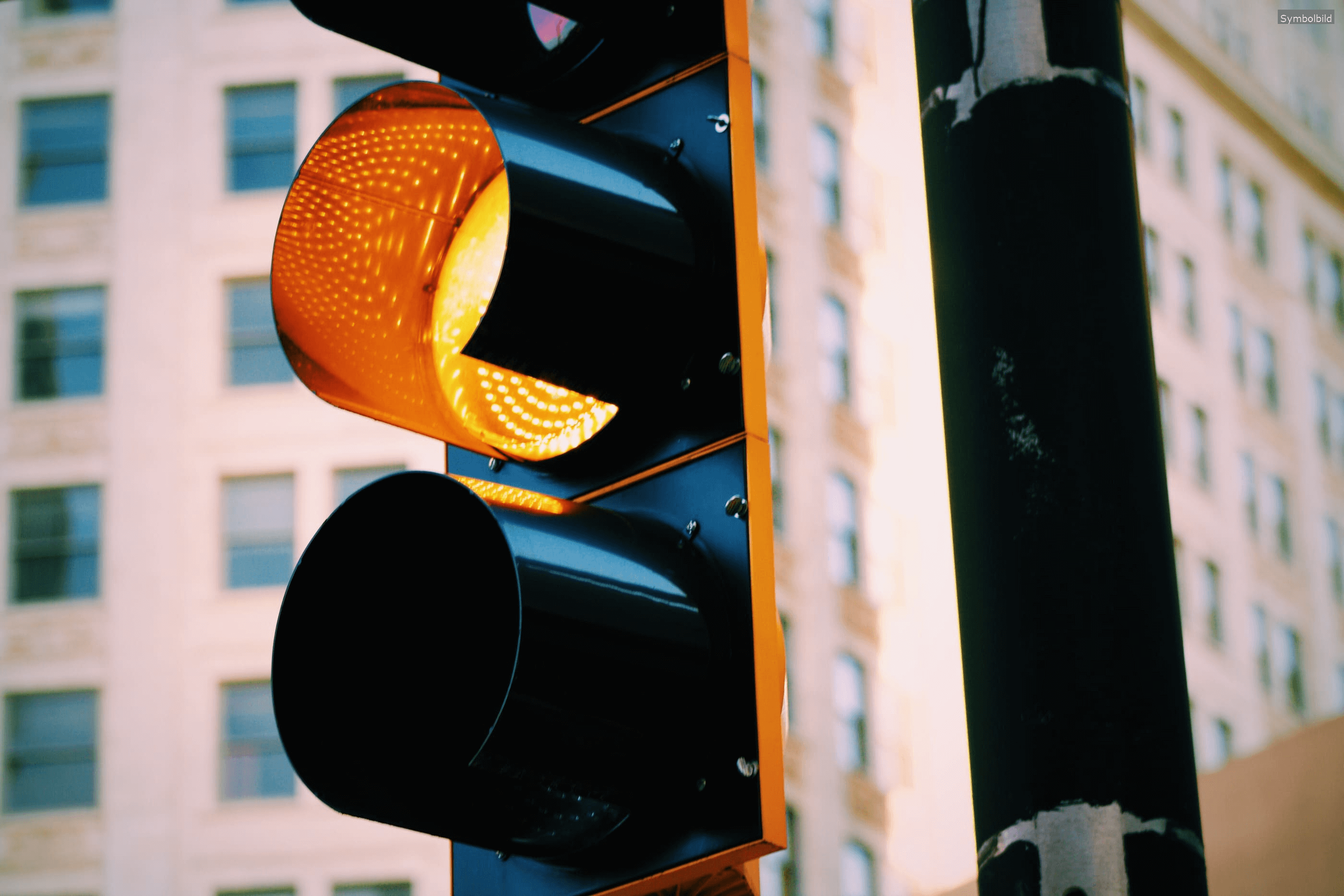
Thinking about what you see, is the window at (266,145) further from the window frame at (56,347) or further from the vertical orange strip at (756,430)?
the vertical orange strip at (756,430)

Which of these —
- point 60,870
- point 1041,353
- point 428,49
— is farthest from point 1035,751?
point 60,870

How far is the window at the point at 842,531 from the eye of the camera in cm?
3569

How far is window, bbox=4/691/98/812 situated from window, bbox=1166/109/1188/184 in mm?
28597

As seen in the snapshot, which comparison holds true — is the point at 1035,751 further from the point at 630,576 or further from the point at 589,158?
the point at 589,158

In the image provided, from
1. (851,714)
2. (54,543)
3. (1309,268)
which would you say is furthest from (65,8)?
(1309,268)

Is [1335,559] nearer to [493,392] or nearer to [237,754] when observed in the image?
[237,754]

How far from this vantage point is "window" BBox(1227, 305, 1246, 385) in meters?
45.2

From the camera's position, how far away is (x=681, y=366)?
183 cm

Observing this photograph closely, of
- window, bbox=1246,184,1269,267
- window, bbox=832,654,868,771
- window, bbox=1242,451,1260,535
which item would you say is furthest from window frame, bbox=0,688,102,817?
window, bbox=1246,184,1269,267

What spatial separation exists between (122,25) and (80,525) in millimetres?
8252

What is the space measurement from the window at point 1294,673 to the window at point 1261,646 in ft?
2.22

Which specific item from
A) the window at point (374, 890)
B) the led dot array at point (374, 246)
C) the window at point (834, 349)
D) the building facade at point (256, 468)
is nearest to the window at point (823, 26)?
the building facade at point (256, 468)

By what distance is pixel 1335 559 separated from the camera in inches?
1816

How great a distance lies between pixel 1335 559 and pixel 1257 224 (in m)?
8.39
